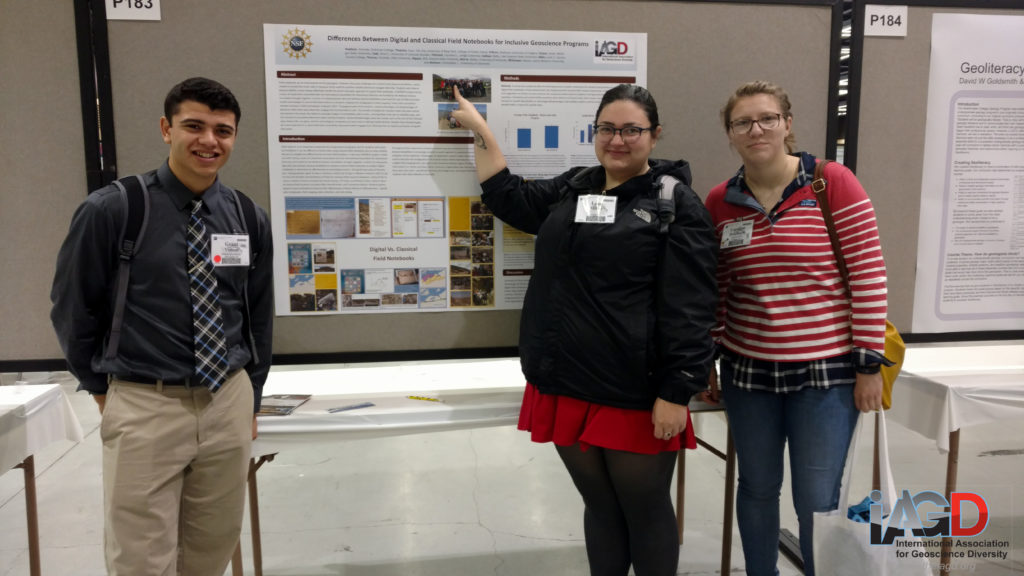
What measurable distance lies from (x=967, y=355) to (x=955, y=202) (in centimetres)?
66

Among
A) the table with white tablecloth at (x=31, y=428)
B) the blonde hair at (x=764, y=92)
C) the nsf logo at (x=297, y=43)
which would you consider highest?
the nsf logo at (x=297, y=43)

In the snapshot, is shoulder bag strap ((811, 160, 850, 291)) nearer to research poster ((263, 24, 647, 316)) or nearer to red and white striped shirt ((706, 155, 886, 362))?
red and white striped shirt ((706, 155, 886, 362))

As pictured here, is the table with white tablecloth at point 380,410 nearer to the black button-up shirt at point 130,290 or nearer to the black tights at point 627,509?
the black tights at point 627,509

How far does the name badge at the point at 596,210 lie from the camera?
1.56 metres

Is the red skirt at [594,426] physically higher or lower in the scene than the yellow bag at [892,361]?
lower

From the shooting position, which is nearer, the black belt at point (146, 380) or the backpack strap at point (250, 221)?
the black belt at point (146, 380)

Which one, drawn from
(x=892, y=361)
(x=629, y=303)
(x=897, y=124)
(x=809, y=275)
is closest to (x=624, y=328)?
(x=629, y=303)

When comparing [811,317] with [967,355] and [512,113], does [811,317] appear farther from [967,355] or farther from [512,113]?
[967,355]

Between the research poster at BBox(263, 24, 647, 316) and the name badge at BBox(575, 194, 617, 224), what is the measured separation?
582mm

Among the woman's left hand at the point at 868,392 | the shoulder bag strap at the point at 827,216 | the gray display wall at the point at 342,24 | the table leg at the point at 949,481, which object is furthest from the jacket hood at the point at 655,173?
the table leg at the point at 949,481

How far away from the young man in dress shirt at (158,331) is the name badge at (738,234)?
1291 mm

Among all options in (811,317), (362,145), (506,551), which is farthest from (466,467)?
(811,317)

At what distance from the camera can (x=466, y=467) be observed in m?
A: 3.48

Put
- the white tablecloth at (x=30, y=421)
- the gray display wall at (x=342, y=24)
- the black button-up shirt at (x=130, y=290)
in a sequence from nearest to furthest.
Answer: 1. the black button-up shirt at (x=130, y=290)
2. the white tablecloth at (x=30, y=421)
3. the gray display wall at (x=342, y=24)
